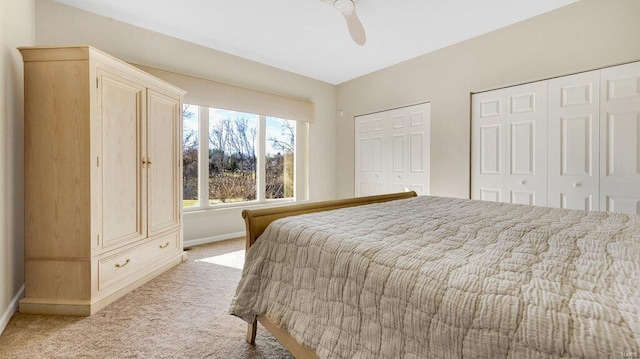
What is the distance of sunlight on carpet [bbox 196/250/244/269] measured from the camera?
277 cm

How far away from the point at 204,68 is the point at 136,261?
90.0 inches

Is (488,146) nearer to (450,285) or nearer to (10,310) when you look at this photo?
(450,285)

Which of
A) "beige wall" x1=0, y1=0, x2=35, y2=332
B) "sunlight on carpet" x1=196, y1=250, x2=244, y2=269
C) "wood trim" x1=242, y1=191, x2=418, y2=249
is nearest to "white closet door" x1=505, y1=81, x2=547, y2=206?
"wood trim" x1=242, y1=191, x2=418, y2=249

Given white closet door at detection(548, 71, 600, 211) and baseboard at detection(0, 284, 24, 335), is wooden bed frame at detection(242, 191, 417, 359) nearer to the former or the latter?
baseboard at detection(0, 284, 24, 335)

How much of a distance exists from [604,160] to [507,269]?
247cm

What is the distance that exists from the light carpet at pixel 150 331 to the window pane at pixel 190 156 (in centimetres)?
136

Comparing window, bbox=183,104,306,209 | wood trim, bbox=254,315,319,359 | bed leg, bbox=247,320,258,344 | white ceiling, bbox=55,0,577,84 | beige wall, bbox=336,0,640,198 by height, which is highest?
white ceiling, bbox=55,0,577,84

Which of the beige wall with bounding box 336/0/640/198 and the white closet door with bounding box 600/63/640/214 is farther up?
the beige wall with bounding box 336/0/640/198

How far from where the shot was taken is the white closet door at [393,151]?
3.70 m

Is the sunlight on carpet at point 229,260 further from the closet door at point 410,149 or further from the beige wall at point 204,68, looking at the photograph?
the closet door at point 410,149

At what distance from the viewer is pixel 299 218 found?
59.7 inches

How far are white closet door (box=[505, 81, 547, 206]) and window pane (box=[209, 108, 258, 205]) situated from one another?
3.10 metres

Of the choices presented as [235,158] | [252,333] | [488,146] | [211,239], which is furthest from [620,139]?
[211,239]

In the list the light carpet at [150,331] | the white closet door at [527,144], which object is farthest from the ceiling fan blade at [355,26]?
the light carpet at [150,331]
